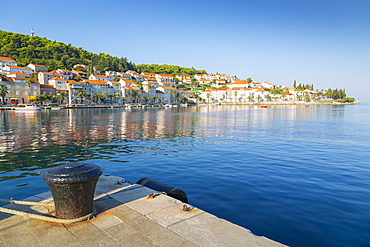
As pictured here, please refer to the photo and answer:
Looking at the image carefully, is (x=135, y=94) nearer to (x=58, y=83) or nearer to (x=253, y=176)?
(x=58, y=83)

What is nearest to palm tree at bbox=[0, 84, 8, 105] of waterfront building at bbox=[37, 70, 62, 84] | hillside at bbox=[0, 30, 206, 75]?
waterfront building at bbox=[37, 70, 62, 84]

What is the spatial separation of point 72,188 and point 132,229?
145cm

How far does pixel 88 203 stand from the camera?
210 inches

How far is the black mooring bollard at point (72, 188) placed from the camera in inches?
195

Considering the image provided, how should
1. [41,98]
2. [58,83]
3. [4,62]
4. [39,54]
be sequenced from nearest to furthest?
[41,98]
[58,83]
[4,62]
[39,54]

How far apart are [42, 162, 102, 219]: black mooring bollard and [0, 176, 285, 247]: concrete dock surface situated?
0.26 m

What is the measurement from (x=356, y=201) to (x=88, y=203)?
9.22 meters

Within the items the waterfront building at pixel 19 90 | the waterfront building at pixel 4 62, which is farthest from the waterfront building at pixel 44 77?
the waterfront building at pixel 4 62

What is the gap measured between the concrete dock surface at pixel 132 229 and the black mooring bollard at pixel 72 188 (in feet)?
0.87

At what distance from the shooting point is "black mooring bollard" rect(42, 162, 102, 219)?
495 cm

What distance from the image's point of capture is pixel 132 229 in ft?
15.9

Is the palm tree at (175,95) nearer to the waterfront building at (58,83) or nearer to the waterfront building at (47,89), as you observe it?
the waterfront building at (58,83)

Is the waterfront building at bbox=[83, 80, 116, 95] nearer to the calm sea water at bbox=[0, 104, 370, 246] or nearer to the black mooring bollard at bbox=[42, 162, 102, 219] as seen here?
the calm sea water at bbox=[0, 104, 370, 246]

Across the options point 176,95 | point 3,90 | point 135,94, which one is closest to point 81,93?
point 3,90
